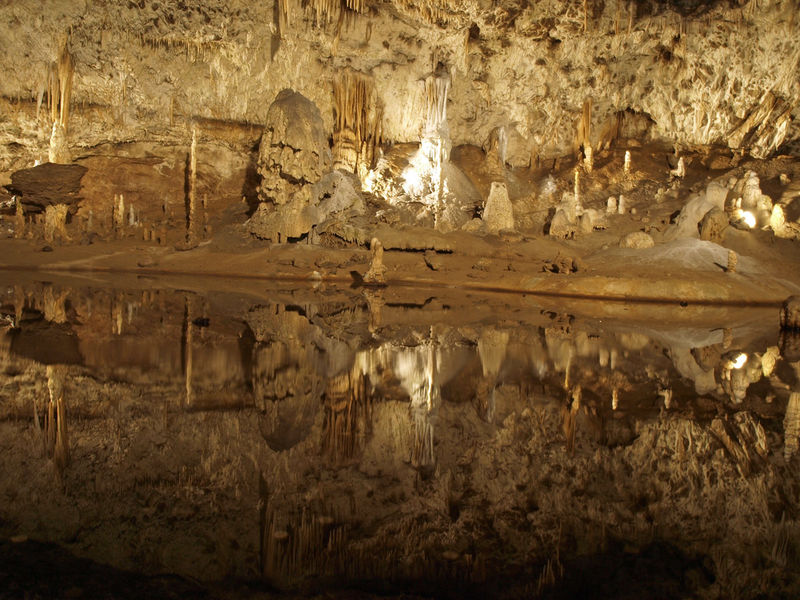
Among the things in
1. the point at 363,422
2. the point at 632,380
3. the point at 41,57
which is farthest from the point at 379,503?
the point at 41,57

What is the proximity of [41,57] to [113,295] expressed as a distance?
1387 centimetres

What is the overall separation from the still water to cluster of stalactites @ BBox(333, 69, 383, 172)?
691 inches

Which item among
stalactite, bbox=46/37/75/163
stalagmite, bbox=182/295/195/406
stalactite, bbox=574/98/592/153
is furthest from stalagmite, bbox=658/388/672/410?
stalactite, bbox=574/98/592/153

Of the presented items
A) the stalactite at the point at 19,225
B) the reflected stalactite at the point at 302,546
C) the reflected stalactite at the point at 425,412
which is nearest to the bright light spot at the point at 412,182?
the stalactite at the point at 19,225

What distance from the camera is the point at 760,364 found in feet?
19.1

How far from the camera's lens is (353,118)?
74.7ft

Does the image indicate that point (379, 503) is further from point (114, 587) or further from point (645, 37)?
point (645, 37)

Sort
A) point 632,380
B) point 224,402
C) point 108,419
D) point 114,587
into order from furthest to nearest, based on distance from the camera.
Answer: point 632,380
point 224,402
point 108,419
point 114,587

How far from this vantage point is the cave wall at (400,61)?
64.5 ft

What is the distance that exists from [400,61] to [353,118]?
2.89m

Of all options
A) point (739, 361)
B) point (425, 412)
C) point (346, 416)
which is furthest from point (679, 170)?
point (346, 416)

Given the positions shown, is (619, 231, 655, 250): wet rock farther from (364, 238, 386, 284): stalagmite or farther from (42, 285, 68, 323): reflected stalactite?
(42, 285, 68, 323): reflected stalactite

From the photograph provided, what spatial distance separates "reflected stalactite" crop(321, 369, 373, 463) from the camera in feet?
9.29

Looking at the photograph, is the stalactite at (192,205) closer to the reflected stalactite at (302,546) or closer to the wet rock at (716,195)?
the wet rock at (716,195)
